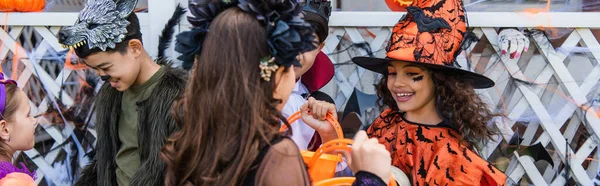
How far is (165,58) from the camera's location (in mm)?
2848

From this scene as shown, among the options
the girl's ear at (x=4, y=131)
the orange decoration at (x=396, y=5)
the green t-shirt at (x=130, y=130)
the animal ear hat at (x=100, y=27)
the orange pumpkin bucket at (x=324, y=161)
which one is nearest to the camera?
the orange pumpkin bucket at (x=324, y=161)

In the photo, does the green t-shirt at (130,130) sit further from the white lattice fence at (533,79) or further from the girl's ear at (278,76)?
the girl's ear at (278,76)

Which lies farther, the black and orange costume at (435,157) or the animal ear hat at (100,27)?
the animal ear hat at (100,27)

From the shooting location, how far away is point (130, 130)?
262 cm

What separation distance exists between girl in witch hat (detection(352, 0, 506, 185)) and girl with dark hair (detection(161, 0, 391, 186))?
74 centimetres

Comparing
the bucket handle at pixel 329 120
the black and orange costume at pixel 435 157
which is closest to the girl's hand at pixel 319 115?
the bucket handle at pixel 329 120

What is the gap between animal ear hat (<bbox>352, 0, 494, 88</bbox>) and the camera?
2291 mm

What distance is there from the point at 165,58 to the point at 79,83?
2.39 ft

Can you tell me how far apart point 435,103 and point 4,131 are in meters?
1.60

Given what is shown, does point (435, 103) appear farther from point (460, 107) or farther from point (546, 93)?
point (546, 93)

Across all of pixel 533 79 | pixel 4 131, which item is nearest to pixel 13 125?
pixel 4 131

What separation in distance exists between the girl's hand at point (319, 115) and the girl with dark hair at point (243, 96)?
831mm

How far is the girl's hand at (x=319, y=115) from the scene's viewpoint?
241cm

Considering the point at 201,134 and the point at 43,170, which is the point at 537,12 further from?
the point at 43,170
